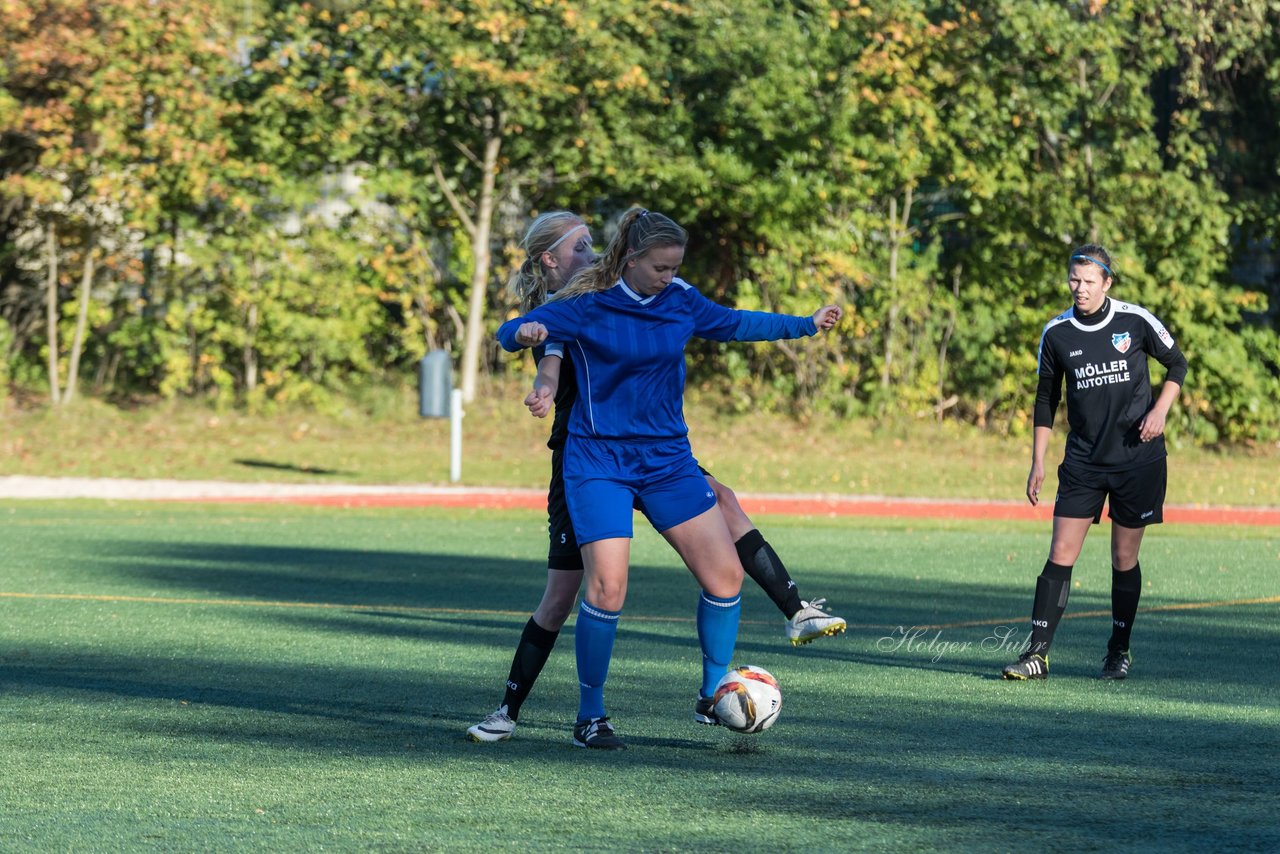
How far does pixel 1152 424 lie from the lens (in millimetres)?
8133

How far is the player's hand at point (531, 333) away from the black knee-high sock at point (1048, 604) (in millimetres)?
3227

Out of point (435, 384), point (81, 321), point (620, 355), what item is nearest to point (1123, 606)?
point (620, 355)

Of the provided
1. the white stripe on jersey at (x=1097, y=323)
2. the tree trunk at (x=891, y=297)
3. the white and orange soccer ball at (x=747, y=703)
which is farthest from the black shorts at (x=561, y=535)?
the tree trunk at (x=891, y=297)

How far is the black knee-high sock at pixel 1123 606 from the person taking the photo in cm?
827

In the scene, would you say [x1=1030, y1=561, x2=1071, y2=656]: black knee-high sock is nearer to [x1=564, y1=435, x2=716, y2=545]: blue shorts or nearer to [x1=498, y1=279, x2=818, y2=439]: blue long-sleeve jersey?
[x1=564, y1=435, x2=716, y2=545]: blue shorts

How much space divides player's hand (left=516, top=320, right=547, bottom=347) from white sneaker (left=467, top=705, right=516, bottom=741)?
1402 mm

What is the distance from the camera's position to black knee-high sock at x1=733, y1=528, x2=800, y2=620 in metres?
6.91

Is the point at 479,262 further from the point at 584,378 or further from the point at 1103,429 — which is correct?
the point at 584,378

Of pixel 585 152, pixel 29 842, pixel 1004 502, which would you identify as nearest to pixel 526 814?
pixel 29 842

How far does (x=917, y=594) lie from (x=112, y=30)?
1639 cm

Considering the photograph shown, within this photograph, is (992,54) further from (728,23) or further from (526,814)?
(526,814)

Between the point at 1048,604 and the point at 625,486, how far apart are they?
284cm

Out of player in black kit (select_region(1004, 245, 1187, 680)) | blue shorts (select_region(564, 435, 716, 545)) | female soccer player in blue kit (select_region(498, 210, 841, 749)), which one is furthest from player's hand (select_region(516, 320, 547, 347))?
player in black kit (select_region(1004, 245, 1187, 680))

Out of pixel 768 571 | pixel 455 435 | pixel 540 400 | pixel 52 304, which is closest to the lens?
pixel 540 400
